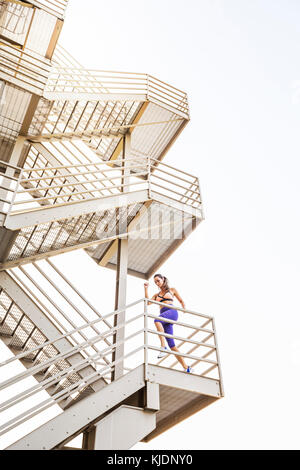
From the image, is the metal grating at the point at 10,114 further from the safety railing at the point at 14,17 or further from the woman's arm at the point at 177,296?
the woman's arm at the point at 177,296

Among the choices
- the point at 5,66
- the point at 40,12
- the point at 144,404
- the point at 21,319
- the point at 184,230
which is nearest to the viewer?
the point at 144,404

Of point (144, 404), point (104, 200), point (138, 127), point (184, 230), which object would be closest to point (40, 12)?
point (138, 127)

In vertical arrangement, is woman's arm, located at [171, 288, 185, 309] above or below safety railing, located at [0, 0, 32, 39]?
below

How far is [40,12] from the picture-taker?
27.7ft

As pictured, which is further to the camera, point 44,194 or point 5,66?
point 44,194

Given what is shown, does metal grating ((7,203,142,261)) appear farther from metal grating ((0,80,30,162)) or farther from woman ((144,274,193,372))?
metal grating ((0,80,30,162))

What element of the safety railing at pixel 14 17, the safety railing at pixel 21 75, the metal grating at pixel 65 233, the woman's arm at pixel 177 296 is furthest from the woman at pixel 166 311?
the safety railing at pixel 14 17

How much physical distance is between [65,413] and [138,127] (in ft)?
25.9

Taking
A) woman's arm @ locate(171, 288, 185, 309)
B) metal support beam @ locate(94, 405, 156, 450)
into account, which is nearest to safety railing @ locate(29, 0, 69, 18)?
woman's arm @ locate(171, 288, 185, 309)

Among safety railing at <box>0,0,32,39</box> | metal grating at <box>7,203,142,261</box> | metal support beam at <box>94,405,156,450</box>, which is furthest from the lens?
safety railing at <box>0,0,32,39</box>

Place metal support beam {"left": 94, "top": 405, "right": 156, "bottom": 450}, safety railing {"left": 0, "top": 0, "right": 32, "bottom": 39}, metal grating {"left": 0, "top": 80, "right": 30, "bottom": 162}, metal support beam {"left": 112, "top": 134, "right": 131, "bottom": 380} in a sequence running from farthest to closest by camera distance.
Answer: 1. safety railing {"left": 0, "top": 0, "right": 32, "bottom": 39}
2. metal grating {"left": 0, "top": 80, "right": 30, "bottom": 162}
3. metal support beam {"left": 112, "top": 134, "right": 131, "bottom": 380}
4. metal support beam {"left": 94, "top": 405, "right": 156, "bottom": 450}

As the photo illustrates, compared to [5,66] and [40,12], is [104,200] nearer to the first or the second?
[5,66]

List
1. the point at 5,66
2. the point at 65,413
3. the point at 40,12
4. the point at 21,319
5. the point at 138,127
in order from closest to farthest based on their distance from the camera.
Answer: the point at 65,413
the point at 21,319
the point at 5,66
the point at 40,12
the point at 138,127

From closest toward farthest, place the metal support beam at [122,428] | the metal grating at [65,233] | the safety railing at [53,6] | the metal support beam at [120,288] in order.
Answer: the metal support beam at [122,428], the metal support beam at [120,288], the metal grating at [65,233], the safety railing at [53,6]
